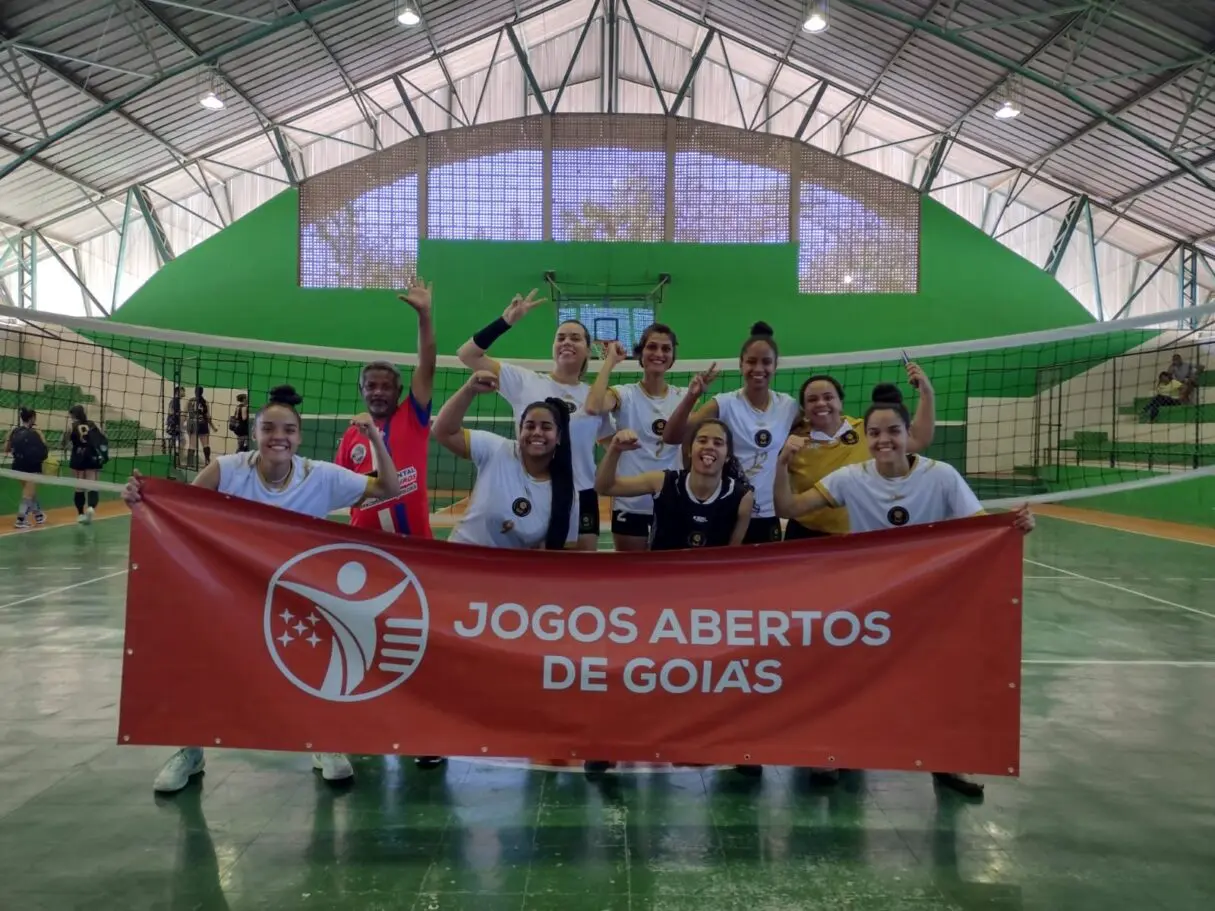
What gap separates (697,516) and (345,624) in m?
1.43

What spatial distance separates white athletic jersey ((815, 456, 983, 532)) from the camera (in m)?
3.48

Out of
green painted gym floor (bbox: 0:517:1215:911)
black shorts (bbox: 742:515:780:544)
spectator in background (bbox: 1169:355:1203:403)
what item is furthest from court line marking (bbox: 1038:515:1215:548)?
black shorts (bbox: 742:515:780:544)

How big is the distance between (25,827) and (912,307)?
1870cm

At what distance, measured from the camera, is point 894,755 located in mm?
2967

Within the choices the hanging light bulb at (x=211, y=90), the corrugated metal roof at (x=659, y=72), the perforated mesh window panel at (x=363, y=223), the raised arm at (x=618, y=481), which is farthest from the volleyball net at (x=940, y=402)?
the raised arm at (x=618, y=481)

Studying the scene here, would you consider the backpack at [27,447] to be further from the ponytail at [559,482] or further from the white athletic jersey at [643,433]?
the ponytail at [559,482]

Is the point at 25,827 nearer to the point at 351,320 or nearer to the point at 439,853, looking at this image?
the point at 439,853

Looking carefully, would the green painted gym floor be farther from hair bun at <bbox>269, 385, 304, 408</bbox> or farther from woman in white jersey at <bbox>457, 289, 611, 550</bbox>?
hair bun at <bbox>269, 385, 304, 408</bbox>

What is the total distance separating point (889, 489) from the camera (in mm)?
3498

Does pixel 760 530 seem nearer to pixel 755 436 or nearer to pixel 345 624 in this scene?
pixel 755 436

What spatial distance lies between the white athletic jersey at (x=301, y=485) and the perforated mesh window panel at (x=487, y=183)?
1606 centimetres

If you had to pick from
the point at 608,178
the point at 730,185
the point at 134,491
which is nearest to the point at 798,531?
the point at 134,491

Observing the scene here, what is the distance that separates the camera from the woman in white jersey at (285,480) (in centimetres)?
337

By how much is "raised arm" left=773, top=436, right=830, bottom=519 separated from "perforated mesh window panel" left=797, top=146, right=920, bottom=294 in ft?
53.2
